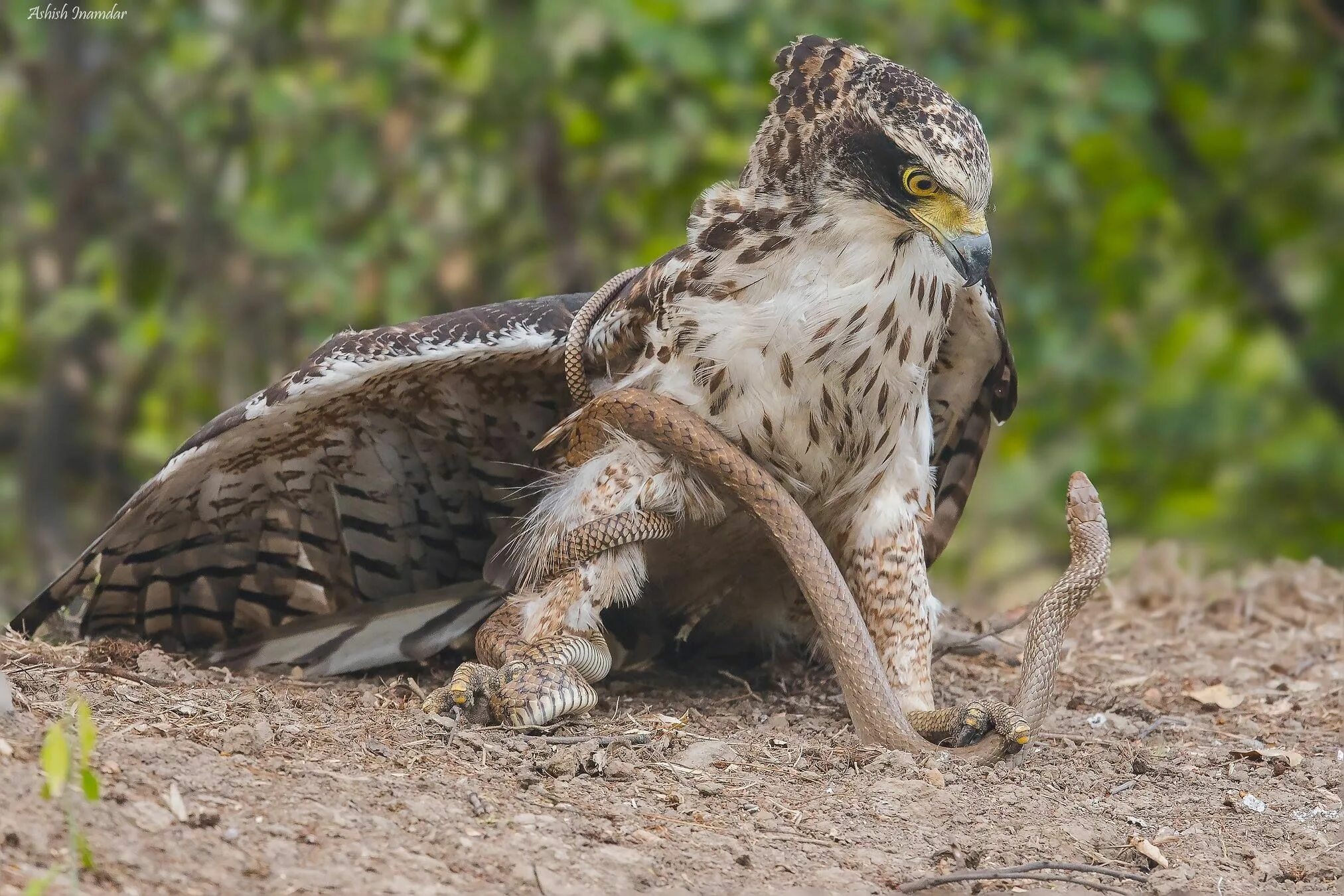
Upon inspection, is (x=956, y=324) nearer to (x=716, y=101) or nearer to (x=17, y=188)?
(x=716, y=101)

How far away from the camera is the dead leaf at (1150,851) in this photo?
117 inches

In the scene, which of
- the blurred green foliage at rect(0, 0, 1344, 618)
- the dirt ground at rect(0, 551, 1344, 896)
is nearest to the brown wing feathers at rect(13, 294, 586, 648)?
the dirt ground at rect(0, 551, 1344, 896)

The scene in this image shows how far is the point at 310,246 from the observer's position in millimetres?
7133

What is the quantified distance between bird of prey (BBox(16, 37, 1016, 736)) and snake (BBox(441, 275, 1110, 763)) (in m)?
0.05

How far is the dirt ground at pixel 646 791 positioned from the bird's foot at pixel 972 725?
92 millimetres

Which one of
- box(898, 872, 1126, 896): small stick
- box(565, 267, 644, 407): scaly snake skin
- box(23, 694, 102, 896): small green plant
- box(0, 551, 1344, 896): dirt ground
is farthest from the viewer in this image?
box(565, 267, 644, 407): scaly snake skin

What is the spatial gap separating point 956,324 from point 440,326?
1.39 meters

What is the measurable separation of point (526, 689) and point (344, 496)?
3.55ft

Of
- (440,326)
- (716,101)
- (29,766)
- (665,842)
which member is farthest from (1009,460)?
(29,766)

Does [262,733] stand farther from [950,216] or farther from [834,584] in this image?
[950,216]

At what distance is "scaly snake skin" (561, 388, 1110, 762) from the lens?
3617 millimetres

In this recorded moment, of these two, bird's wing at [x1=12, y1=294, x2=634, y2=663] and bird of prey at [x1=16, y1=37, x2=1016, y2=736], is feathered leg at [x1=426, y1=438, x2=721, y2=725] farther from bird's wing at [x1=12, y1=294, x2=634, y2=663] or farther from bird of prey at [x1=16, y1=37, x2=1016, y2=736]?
bird's wing at [x1=12, y1=294, x2=634, y2=663]

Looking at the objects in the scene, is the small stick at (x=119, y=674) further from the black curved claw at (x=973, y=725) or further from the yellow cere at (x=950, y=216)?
→ the yellow cere at (x=950, y=216)

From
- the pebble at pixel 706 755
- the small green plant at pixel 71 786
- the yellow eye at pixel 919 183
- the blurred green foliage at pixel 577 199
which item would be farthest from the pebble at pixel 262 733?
the blurred green foliage at pixel 577 199
